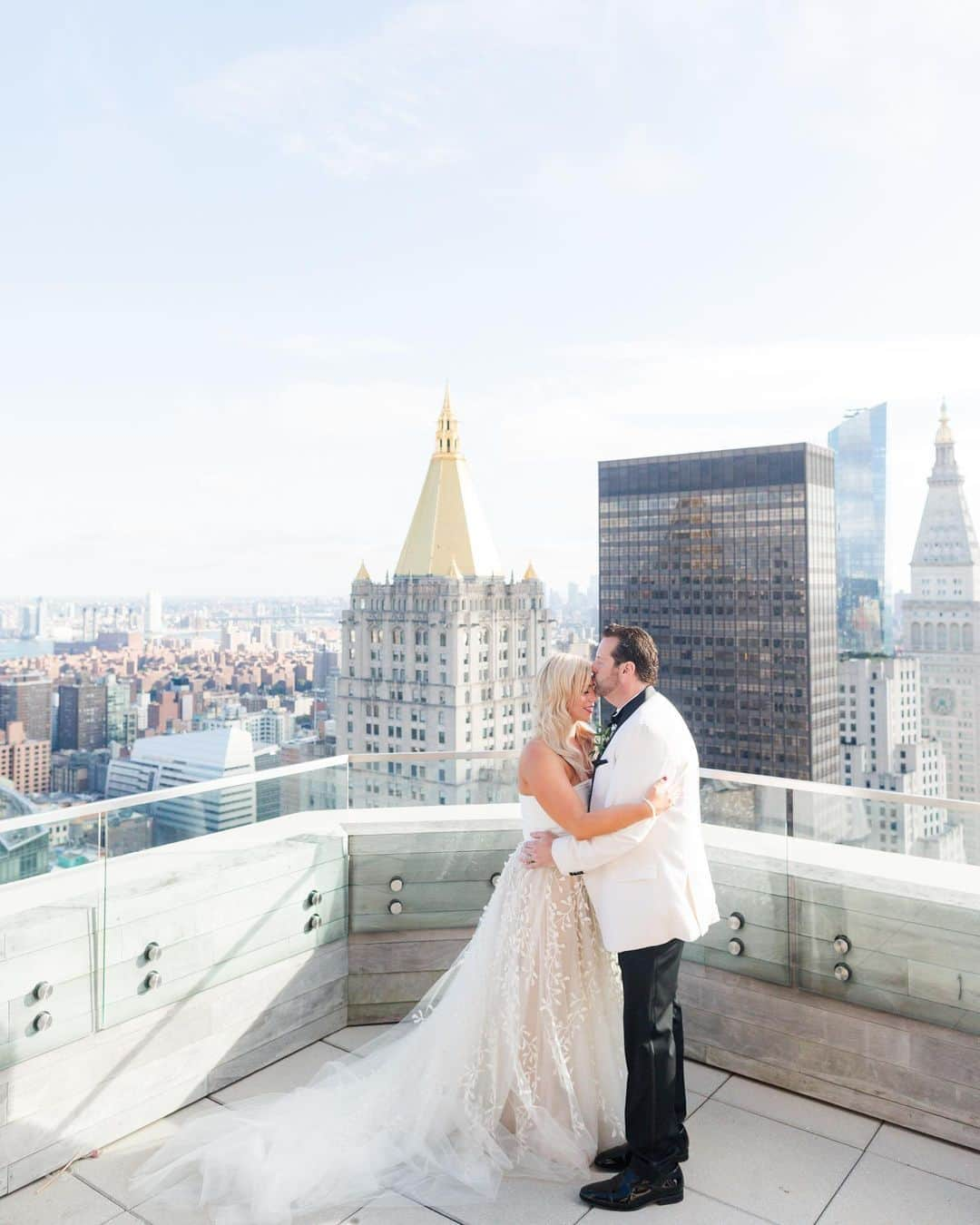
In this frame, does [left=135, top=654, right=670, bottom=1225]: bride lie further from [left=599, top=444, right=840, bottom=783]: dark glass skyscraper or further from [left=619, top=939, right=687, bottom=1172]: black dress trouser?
[left=599, top=444, right=840, bottom=783]: dark glass skyscraper

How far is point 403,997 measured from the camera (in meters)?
3.35

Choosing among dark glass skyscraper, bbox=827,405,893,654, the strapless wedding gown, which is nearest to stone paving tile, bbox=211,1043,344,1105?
the strapless wedding gown

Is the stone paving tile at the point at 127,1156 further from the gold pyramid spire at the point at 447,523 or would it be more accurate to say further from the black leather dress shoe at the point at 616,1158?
the gold pyramid spire at the point at 447,523

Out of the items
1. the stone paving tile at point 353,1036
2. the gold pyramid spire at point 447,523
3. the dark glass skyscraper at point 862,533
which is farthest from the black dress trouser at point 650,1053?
the dark glass skyscraper at point 862,533

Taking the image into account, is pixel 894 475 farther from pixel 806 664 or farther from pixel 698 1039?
pixel 698 1039

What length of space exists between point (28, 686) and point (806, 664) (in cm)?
3981

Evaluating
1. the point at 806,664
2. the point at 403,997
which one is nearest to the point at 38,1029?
the point at 403,997

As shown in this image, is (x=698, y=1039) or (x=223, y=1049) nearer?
(x=223, y=1049)

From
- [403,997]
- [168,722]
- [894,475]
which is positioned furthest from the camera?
[894,475]

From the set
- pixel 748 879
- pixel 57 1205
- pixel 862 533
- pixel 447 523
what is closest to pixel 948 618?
pixel 862 533

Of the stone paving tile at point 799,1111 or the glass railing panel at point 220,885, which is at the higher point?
the glass railing panel at point 220,885

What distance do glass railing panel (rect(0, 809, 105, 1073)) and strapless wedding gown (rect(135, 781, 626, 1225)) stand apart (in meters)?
0.47

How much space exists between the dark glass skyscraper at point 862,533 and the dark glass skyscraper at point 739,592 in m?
3.90

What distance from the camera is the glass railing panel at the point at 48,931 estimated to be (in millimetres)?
2355
